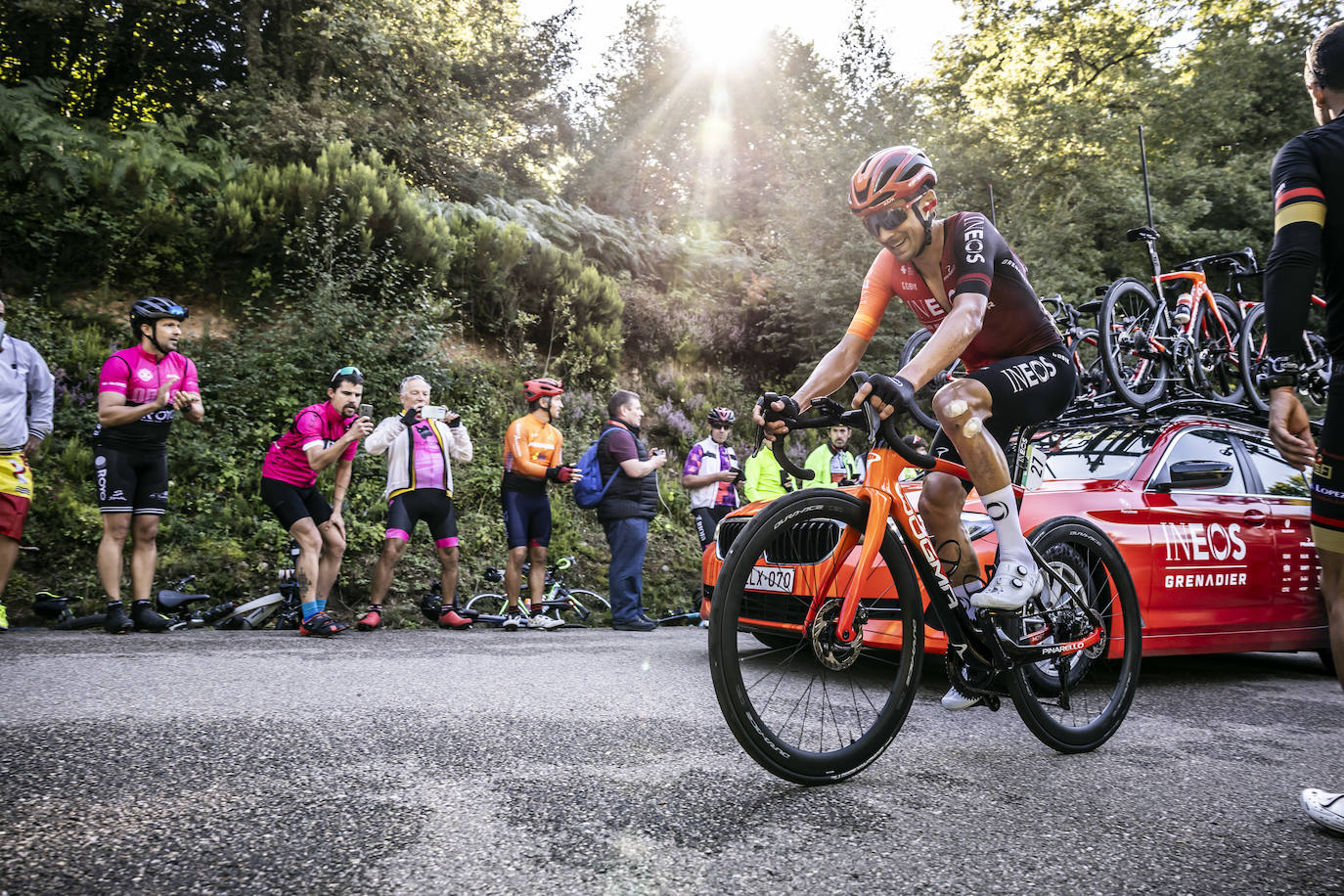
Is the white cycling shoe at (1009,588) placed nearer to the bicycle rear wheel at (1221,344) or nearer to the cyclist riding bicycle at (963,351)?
the cyclist riding bicycle at (963,351)

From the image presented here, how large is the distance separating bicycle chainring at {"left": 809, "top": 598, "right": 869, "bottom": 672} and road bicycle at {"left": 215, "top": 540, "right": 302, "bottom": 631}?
5.53m

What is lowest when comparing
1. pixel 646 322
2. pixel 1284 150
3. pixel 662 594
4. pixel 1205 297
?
pixel 662 594

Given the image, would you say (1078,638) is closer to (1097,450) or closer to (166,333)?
(1097,450)

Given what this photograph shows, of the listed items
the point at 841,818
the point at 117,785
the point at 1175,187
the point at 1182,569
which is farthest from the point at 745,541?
the point at 1175,187

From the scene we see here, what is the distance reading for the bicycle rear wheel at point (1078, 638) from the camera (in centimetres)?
324

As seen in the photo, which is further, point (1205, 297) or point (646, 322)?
point (646, 322)

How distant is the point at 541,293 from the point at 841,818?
41.2ft

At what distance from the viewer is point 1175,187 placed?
18.7 metres

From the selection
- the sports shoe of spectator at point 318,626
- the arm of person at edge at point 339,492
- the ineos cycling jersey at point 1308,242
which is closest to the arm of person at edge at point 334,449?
the arm of person at edge at point 339,492

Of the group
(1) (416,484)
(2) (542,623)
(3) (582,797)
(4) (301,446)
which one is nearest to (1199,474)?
(3) (582,797)

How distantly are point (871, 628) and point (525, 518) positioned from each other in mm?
5625

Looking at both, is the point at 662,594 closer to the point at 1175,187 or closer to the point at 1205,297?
the point at 1205,297

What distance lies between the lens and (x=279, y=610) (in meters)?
7.28

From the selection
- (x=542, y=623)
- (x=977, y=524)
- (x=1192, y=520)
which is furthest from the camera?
(x=542, y=623)
